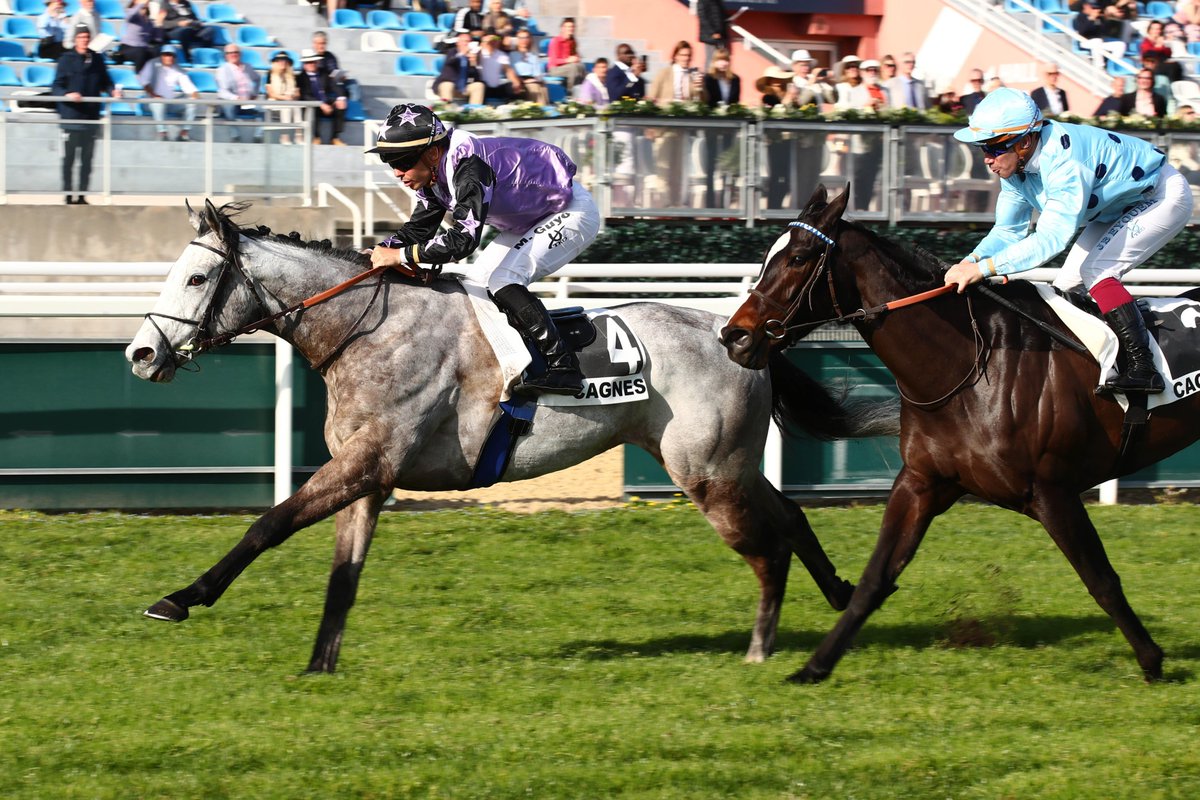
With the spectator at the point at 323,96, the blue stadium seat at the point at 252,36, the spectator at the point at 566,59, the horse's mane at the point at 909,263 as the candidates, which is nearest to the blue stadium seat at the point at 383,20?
the blue stadium seat at the point at 252,36

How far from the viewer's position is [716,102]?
41.6 feet

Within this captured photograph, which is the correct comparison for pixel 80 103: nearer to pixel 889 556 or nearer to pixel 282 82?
pixel 282 82

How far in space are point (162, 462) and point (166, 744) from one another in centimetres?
406

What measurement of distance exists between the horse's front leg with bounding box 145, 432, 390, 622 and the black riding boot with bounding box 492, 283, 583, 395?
0.58 meters

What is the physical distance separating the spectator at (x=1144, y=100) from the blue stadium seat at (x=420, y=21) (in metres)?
6.73

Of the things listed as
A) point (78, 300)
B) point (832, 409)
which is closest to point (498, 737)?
point (832, 409)

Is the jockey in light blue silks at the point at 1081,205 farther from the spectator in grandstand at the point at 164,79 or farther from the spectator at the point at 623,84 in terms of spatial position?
the spectator in grandstand at the point at 164,79

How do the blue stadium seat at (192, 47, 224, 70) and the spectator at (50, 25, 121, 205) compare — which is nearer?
the spectator at (50, 25, 121, 205)

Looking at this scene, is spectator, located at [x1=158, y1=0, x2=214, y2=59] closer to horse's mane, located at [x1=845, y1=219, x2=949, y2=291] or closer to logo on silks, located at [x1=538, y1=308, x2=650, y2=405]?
logo on silks, located at [x1=538, y1=308, x2=650, y2=405]

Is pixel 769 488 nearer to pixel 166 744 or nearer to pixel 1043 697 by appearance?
pixel 1043 697

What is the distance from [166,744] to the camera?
441 centimetres

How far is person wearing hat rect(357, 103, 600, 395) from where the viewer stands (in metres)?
5.32

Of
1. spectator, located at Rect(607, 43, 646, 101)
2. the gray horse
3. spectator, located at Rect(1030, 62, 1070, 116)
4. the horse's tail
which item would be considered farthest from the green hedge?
the gray horse

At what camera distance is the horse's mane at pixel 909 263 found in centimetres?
518
